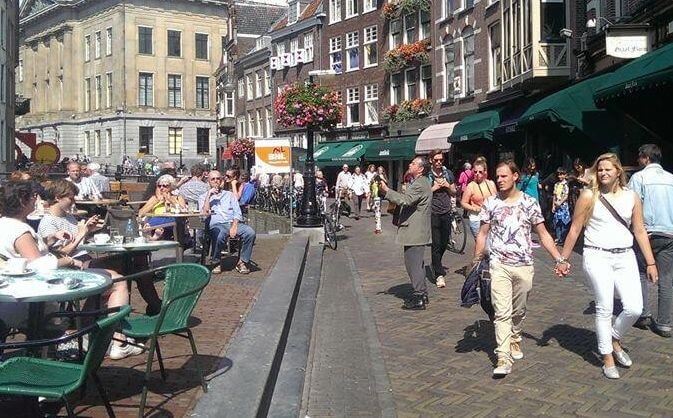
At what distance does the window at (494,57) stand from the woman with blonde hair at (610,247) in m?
20.6

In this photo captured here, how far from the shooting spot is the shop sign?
49.5 ft

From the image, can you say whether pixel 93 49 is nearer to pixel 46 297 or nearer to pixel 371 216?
pixel 371 216

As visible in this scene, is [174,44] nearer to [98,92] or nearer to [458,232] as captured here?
[98,92]

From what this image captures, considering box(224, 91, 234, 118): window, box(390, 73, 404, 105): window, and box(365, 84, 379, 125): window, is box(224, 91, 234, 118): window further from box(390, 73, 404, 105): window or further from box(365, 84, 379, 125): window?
box(390, 73, 404, 105): window

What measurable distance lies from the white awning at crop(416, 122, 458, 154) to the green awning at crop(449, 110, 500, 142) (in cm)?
121

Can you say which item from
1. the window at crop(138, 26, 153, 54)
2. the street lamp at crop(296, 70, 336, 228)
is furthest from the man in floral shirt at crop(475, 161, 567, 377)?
the window at crop(138, 26, 153, 54)

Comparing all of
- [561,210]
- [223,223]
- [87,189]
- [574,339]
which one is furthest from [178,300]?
[561,210]

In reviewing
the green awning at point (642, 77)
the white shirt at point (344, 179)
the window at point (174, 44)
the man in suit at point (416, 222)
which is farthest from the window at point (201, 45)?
the man in suit at point (416, 222)

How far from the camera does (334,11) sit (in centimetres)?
4147

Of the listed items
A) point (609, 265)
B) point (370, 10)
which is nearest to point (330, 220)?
point (609, 265)

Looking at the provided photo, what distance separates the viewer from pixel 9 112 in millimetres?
41688

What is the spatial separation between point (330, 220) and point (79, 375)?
11979 millimetres

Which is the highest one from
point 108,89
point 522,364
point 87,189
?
point 108,89

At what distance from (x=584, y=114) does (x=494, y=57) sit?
34.2ft
